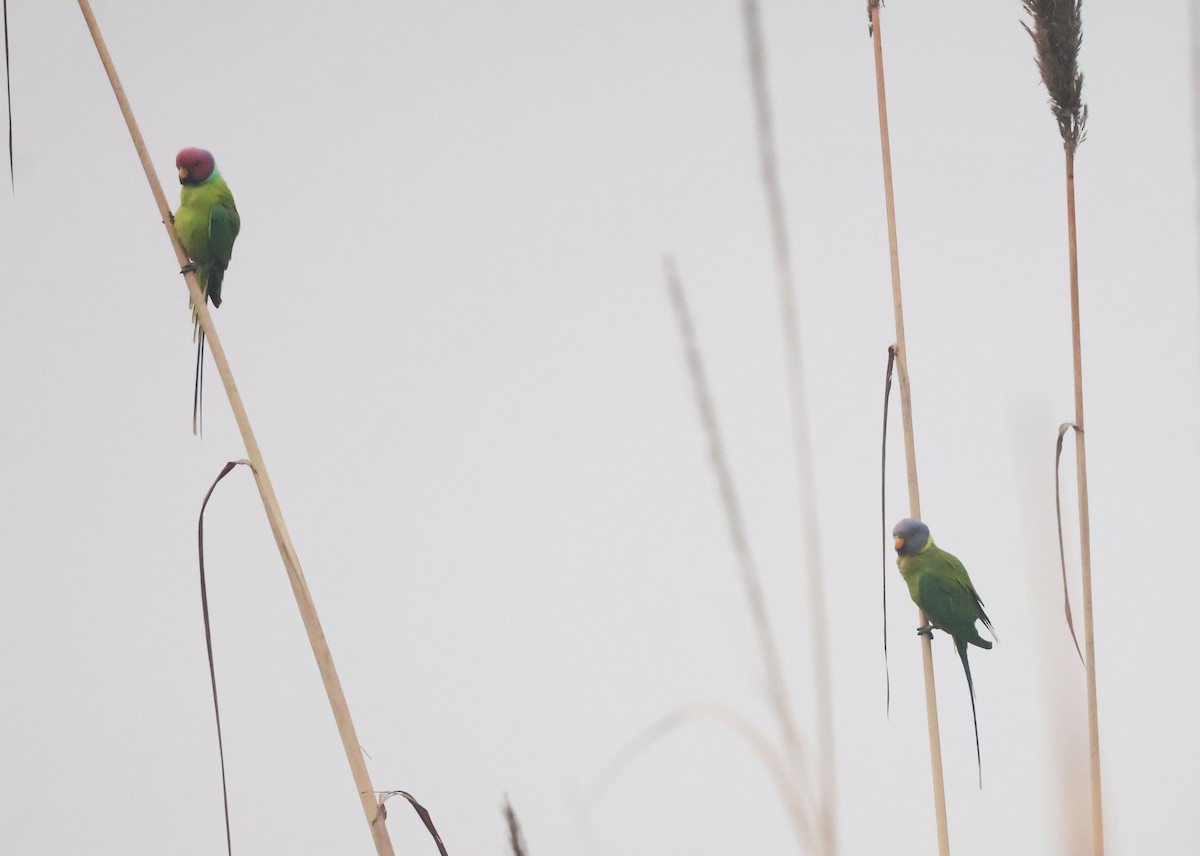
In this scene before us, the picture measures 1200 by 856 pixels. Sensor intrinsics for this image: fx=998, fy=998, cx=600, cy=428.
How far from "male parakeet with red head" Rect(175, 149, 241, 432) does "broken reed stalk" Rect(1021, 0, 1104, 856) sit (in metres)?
0.56

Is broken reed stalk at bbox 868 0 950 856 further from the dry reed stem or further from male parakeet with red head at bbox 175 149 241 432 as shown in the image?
male parakeet with red head at bbox 175 149 241 432

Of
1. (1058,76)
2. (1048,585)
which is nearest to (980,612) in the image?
(1048,585)

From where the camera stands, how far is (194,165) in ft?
2.42

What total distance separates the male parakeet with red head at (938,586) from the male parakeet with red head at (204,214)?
52cm

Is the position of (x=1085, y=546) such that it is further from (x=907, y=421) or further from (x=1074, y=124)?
(x=1074, y=124)

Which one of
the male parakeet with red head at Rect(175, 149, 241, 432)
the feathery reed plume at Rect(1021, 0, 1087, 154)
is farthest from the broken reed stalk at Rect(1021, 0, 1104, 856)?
the male parakeet with red head at Rect(175, 149, 241, 432)

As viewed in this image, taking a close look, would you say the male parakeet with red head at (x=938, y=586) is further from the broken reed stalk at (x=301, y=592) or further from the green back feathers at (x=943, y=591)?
the broken reed stalk at (x=301, y=592)

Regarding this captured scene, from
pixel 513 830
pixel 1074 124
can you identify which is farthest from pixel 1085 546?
pixel 513 830

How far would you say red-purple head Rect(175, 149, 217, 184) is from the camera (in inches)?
28.8

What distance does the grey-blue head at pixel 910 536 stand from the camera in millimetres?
648

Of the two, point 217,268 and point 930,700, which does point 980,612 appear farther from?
point 217,268

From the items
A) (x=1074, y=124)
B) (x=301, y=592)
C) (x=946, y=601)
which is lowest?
(x=946, y=601)

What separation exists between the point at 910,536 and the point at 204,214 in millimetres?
551

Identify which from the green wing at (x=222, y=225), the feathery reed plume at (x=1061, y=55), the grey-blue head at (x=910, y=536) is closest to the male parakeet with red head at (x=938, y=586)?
the grey-blue head at (x=910, y=536)
